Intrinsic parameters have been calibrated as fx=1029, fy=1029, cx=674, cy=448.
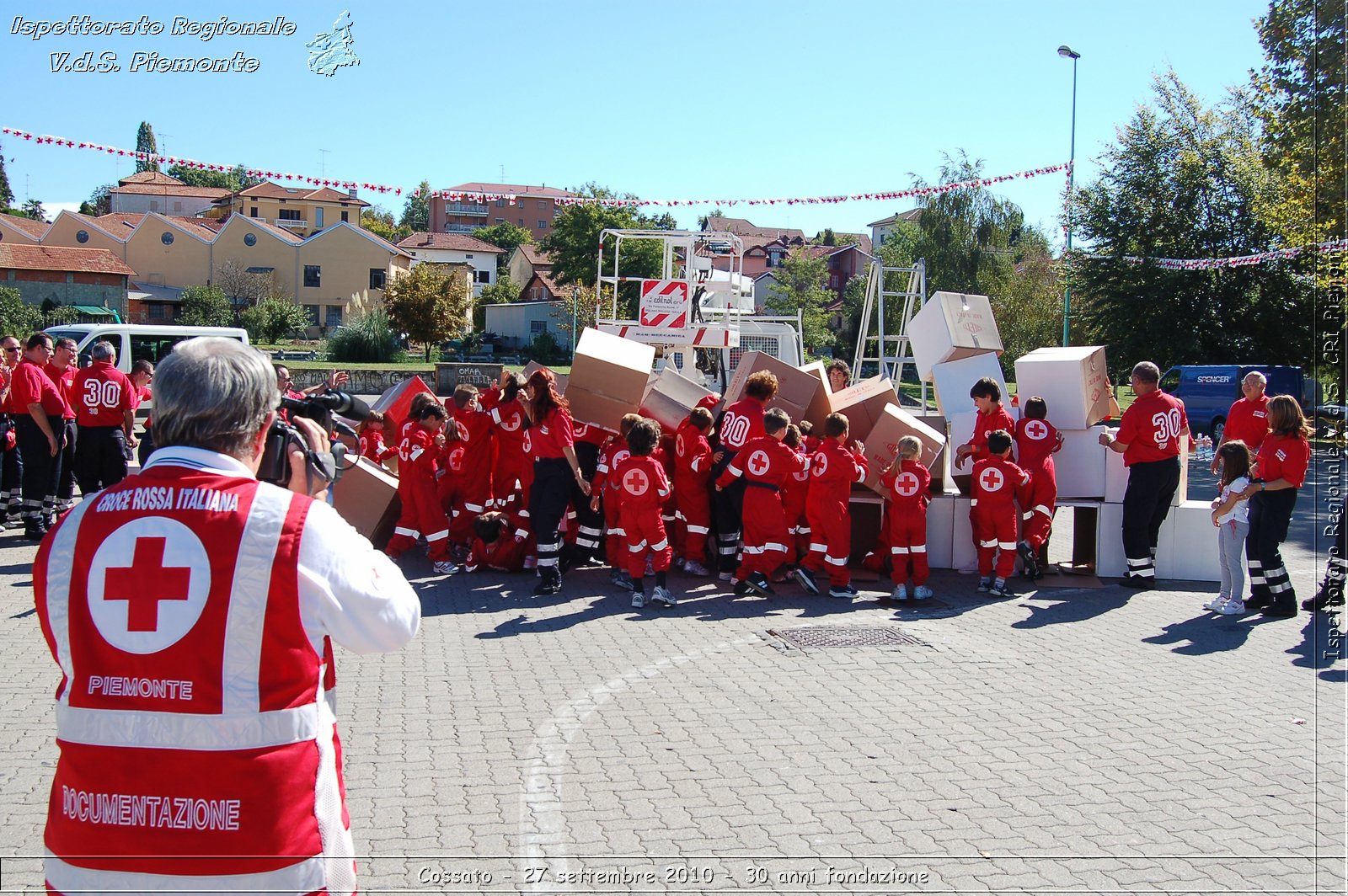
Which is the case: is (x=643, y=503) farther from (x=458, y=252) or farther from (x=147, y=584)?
(x=458, y=252)

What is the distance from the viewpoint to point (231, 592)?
7.13ft

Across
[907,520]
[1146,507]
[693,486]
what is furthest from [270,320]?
[1146,507]

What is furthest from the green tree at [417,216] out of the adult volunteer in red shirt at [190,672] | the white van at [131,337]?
the adult volunteer in red shirt at [190,672]

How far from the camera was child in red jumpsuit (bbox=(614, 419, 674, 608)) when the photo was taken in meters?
8.43

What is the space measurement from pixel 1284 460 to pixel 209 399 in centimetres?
855

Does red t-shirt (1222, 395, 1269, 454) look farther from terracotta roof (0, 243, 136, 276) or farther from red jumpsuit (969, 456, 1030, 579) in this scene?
terracotta roof (0, 243, 136, 276)

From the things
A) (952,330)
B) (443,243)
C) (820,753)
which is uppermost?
(443,243)

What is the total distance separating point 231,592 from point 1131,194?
111 feet

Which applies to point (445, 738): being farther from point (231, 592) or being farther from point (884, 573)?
point (884, 573)

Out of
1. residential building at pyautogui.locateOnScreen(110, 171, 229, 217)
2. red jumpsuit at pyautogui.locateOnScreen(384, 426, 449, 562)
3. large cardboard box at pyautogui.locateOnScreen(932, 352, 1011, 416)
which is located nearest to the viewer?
red jumpsuit at pyautogui.locateOnScreen(384, 426, 449, 562)

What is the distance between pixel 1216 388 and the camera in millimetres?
25625

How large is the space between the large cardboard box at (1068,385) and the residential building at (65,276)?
46960 mm

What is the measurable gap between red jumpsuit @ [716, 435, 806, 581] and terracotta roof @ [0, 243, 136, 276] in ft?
159

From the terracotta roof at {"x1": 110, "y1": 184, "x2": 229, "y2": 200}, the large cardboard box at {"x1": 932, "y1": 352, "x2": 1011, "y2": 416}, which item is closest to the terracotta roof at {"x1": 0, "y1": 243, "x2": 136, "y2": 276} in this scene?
the terracotta roof at {"x1": 110, "y1": 184, "x2": 229, "y2": 200}
